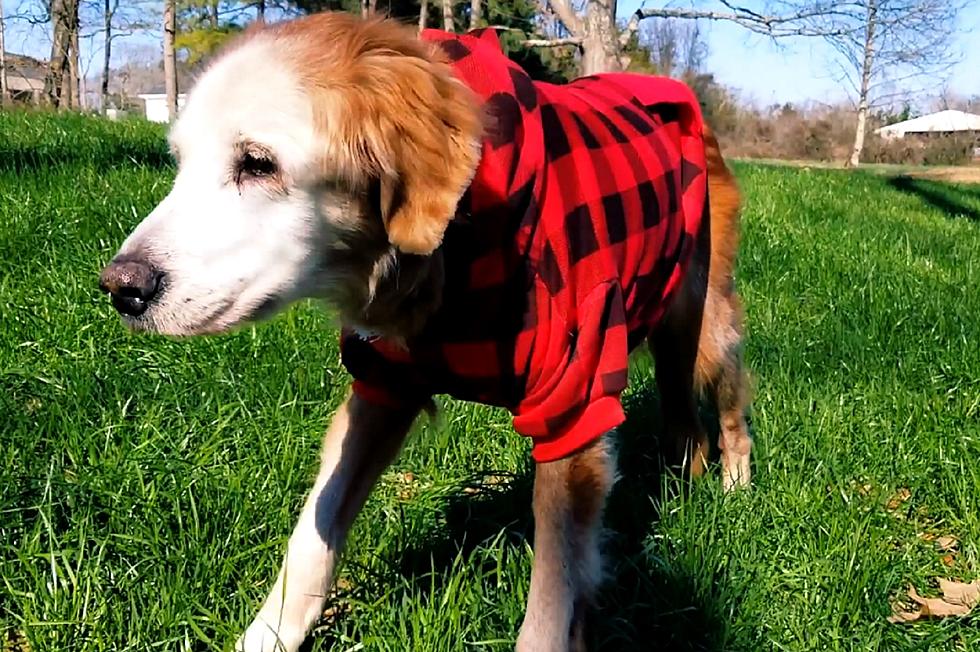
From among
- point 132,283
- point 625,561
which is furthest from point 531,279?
point 625,561

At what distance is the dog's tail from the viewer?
322 centimetres

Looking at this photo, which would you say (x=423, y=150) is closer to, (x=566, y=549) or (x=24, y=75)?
(x=566, y=549)

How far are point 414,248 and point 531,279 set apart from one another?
0.28 metres

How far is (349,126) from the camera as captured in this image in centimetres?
184

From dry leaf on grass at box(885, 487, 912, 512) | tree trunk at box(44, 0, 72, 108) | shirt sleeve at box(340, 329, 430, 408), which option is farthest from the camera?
tree trunk at box(44, 0, 72, 108)

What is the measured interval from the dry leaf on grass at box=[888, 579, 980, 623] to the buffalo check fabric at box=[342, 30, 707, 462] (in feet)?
3.33

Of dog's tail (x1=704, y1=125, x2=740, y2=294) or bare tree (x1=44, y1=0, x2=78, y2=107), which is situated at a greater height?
bare tree (x1=44, y1=0, x2=78, y2=107)

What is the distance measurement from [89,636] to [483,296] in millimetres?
1049

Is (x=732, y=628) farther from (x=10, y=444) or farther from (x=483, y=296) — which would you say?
(x=10, y=444)

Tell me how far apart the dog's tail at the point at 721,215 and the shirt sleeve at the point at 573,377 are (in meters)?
1.18

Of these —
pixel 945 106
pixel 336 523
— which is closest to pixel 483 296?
pixel 336 523

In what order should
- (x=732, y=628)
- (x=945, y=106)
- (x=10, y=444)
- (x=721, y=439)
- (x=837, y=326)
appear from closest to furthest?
1. (x=732, y=628)
2. (x=10, y=444)
3. (x=721, y=439)
4. (x=837, y=326)
5. (x=945, y=106)

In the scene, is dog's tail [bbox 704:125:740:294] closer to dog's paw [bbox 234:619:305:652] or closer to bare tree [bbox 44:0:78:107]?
dog's paw [bbox 234:619:305:652]

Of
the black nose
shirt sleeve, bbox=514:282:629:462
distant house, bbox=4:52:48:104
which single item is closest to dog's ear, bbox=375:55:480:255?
shirt sleeve, bbox=514:282:629:462
